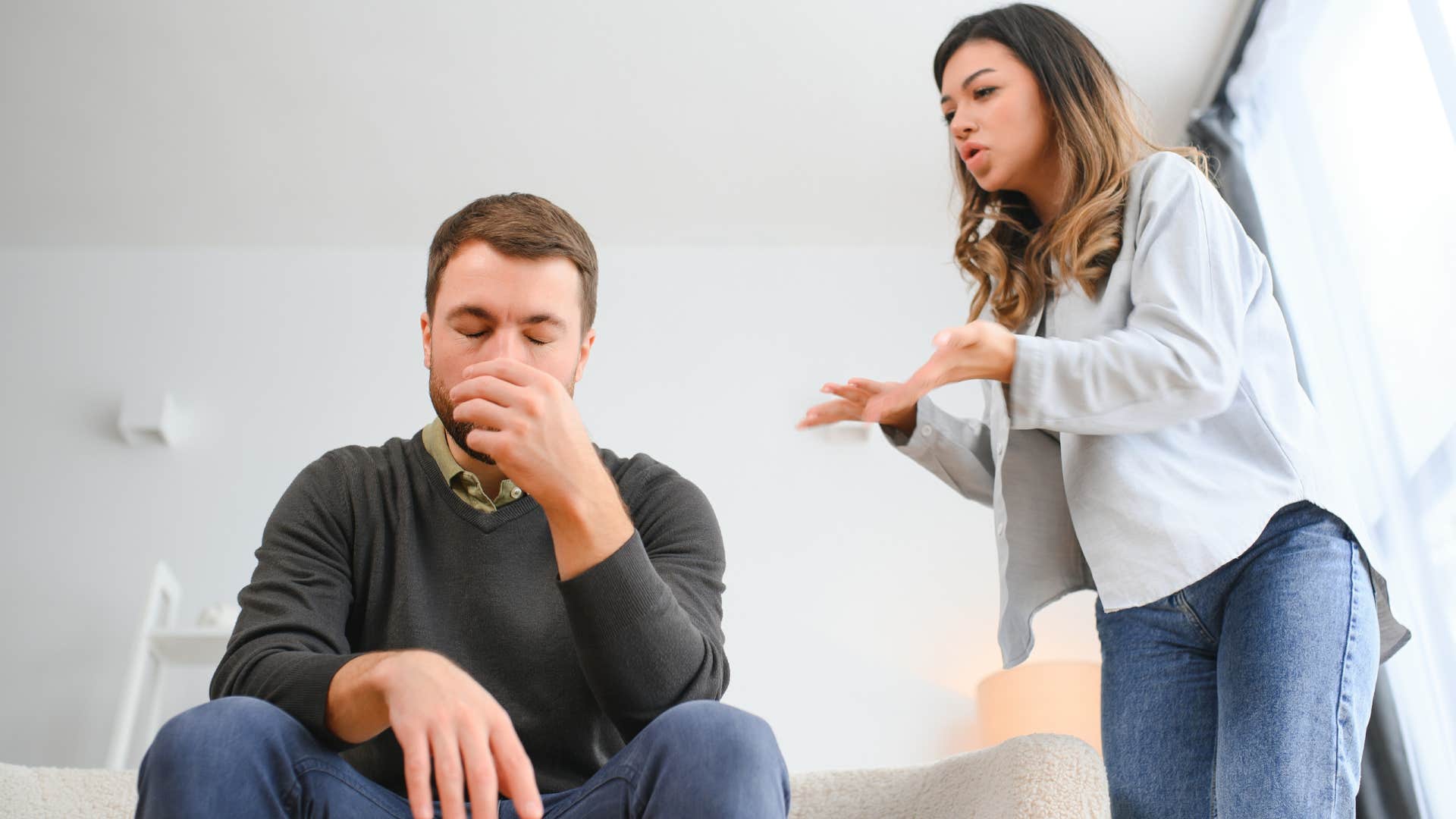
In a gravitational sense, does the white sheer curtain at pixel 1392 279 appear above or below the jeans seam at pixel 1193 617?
above

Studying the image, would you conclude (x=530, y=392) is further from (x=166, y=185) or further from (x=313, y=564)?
(x=166, y=185)

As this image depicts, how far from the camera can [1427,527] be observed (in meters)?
2.01

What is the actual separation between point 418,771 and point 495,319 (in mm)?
649

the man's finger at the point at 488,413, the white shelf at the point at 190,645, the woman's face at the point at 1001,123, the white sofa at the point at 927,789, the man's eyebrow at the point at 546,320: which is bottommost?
the white sofa at the point at 927,789

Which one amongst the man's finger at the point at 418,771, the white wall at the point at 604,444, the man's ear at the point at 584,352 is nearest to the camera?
the man's finger at the point at 418,771

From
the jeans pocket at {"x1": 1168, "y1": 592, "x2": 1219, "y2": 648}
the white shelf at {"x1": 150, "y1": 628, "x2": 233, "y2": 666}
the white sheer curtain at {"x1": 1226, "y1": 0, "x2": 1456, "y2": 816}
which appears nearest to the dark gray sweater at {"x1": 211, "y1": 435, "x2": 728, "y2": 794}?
the jeans pocket at {"x1": 1168, "y1": 592, "x2": 1219, "y2": 648}

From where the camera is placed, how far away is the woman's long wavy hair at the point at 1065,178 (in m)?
1.43

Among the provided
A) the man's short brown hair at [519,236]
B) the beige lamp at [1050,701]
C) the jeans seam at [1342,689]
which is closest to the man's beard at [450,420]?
the man's short brown hair at [519,236]

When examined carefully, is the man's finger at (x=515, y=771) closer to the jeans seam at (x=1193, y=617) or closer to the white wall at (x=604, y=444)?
the jeans seam at (x=1193, y=617)

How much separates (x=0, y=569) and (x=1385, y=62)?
3.59 m

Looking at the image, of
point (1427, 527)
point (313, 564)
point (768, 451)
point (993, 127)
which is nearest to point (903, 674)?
point (768, 451)

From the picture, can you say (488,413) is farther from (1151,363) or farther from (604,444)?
(604,444)

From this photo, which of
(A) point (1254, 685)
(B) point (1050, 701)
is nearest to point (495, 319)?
(A) point (1254, 685)

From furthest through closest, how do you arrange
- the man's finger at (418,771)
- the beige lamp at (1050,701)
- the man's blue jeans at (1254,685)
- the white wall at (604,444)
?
the white wall at (604,444) < the beige lamp at (1050,701) < the man's blue jeans at (1254,685) < the man's finger at (418,771)
